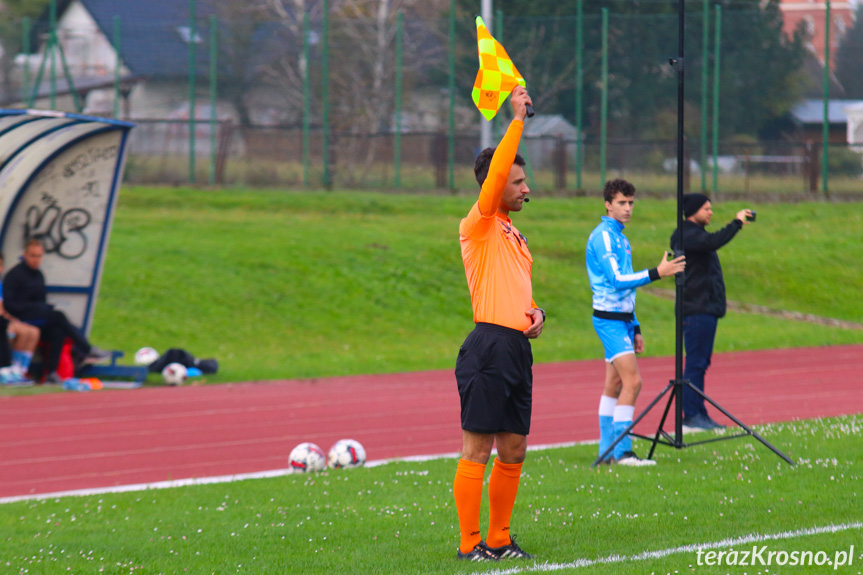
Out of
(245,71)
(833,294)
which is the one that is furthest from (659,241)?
(245,71)

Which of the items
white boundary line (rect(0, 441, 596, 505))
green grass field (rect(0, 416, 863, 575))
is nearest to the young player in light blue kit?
green grass field (rect(0, 416, 863, 575))

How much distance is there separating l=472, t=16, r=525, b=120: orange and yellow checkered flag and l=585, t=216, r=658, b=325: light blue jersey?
104 inches

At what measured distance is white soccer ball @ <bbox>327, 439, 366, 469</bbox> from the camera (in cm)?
883

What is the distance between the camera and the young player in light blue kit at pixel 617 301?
25.3 feet

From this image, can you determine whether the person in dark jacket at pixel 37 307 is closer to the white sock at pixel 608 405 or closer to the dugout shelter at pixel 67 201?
the dugout shelter at pixel 67 201

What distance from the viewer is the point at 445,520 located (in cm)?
627

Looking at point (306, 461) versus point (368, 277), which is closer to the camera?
point (306, 461)

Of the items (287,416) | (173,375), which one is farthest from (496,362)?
(173,375)

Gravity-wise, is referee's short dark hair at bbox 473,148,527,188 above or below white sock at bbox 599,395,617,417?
above

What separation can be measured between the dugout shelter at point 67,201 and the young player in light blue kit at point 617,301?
836 cm

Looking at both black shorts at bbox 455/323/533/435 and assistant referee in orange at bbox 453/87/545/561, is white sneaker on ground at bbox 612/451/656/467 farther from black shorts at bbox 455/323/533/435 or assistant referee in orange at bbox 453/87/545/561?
black shorts at bbox 455/323/533/435

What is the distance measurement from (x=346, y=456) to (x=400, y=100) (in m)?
20.7

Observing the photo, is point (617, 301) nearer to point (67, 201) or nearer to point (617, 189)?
point (617, 189)

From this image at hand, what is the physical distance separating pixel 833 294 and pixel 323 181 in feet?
43.4
